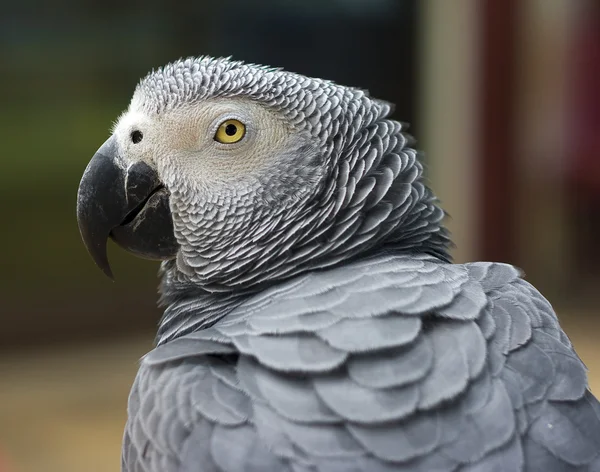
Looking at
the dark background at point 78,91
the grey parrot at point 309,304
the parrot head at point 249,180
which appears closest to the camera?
Answer: the grey parrot at point 309,304

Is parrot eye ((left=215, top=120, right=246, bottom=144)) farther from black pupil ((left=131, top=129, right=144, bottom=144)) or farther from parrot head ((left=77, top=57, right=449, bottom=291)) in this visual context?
black pupil ((left=131, top=129, right=144, bottom=144))

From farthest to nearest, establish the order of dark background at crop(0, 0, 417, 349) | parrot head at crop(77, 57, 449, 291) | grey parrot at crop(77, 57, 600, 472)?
dark background at crop(0, 0, 417, 349)
parrot head at crop(77, 57, 449, 291)
grey parrot at crop(77, 57, 600, 472)

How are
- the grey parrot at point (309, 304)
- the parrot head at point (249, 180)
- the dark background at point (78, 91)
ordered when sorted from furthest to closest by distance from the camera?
the dark background at point (78, 91) < the parrot head at point (249, 180) < the grey parrot at point (309, 304)

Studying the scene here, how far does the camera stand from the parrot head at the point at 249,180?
42.4 inches

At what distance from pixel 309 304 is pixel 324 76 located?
9.03 ft

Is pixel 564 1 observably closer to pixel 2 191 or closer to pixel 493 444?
pixel 2 191

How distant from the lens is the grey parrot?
33.0 inches

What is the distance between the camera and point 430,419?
0.84 meters

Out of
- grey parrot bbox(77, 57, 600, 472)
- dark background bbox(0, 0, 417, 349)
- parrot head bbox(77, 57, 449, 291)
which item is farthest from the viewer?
dark background bbox(0, 0, 417, 349)

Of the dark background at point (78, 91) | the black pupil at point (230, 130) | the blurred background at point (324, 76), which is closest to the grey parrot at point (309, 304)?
the black pupil at point (230, 130)

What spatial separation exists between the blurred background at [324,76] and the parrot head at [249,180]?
6.94 ft

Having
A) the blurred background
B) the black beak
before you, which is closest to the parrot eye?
the black beak

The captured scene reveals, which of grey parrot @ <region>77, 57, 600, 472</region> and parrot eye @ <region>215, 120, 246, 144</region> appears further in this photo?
parrot eye @ <region>215, 120, 246, 144</region>

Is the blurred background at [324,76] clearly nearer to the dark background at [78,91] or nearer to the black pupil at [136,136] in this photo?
the dark background at [78,91]
